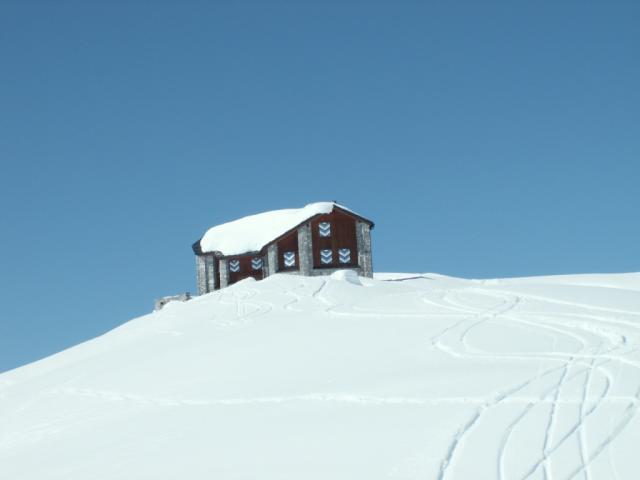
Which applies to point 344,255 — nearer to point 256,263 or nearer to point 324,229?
point 324,229

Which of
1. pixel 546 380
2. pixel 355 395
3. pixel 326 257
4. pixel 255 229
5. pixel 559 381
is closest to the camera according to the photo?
pixel 559 381

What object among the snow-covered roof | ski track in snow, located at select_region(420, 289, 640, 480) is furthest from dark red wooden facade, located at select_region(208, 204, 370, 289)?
ski track in snow, located at select_region(420, 289, 640, 480)

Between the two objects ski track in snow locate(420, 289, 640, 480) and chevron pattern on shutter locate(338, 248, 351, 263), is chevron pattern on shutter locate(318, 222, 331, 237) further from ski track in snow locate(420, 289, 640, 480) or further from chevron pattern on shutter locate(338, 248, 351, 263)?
ski track in snow locate(420, 289, 640, 480)

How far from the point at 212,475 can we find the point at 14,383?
1320 centimetres

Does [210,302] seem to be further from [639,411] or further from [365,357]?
[639,411]

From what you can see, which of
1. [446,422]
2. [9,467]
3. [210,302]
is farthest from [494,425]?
[210,302]

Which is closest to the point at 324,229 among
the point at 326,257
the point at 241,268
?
the point at 326,257

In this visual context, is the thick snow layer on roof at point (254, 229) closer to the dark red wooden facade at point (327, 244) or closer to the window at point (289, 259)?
the dark red wooden facade at point (327, 244)

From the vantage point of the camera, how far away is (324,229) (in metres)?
40.4

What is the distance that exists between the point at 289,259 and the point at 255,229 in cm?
328

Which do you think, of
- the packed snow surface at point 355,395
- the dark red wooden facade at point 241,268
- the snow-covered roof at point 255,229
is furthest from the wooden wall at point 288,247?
the packed snow surface at point 355,395

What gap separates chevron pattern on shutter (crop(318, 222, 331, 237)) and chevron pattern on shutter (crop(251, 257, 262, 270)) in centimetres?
383

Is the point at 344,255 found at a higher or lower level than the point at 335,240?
lower

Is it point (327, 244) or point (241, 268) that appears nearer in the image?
point (327, 244)
